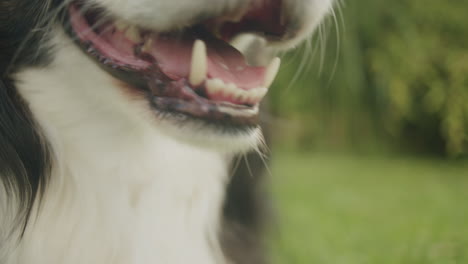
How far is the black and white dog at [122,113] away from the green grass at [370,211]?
1.91ft

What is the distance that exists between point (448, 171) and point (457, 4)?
7.76ft

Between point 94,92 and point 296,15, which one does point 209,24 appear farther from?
point 94,92

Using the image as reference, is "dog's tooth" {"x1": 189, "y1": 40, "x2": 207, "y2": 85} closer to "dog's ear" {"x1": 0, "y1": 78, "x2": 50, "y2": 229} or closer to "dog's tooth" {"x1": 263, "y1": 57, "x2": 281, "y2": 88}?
"dog's tooth" {"x1": 263, "y1": 57, "x2": 281, "y2": 88}

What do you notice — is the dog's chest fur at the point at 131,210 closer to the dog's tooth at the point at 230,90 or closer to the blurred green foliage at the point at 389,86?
the dog's tooth at the point at 230,90

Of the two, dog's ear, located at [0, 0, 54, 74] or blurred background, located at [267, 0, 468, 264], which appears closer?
dog's ear, located at [0, 0, 54, 74]

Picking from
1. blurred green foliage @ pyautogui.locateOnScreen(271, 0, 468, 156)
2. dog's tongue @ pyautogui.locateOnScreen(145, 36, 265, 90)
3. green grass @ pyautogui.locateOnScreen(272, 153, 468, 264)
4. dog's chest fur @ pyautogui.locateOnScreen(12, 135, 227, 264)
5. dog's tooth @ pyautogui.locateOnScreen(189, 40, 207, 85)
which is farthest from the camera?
blurred green foliage @ pyautogui.locateOnScreen(271, 0, 468, 156)

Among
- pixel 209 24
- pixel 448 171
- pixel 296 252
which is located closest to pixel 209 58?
pixel 209 24

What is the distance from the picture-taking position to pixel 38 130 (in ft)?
4.62

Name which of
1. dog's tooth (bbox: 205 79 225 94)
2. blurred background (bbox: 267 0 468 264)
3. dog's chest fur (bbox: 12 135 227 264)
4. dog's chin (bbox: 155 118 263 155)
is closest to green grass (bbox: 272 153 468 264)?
blurred background (bbox: 267 0 468 264)

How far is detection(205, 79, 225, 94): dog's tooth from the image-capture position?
1.26m

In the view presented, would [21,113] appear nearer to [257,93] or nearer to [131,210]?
[131,210]

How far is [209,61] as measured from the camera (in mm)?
1331

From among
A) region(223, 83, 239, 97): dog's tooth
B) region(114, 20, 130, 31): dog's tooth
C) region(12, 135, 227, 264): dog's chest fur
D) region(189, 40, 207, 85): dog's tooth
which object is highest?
region(114, 20, 130, 31): dog's tooth

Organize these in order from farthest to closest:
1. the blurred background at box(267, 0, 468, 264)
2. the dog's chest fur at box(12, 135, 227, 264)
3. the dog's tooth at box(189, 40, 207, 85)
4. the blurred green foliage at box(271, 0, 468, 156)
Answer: the blurred green foliage at box(271, 0, 468, 156), the blurred background at box(267, 0, 468, 264), the dog's chest fur at box(12, 135, 227, 264), the dog's tooth at box(189, 40, 207, 85)
